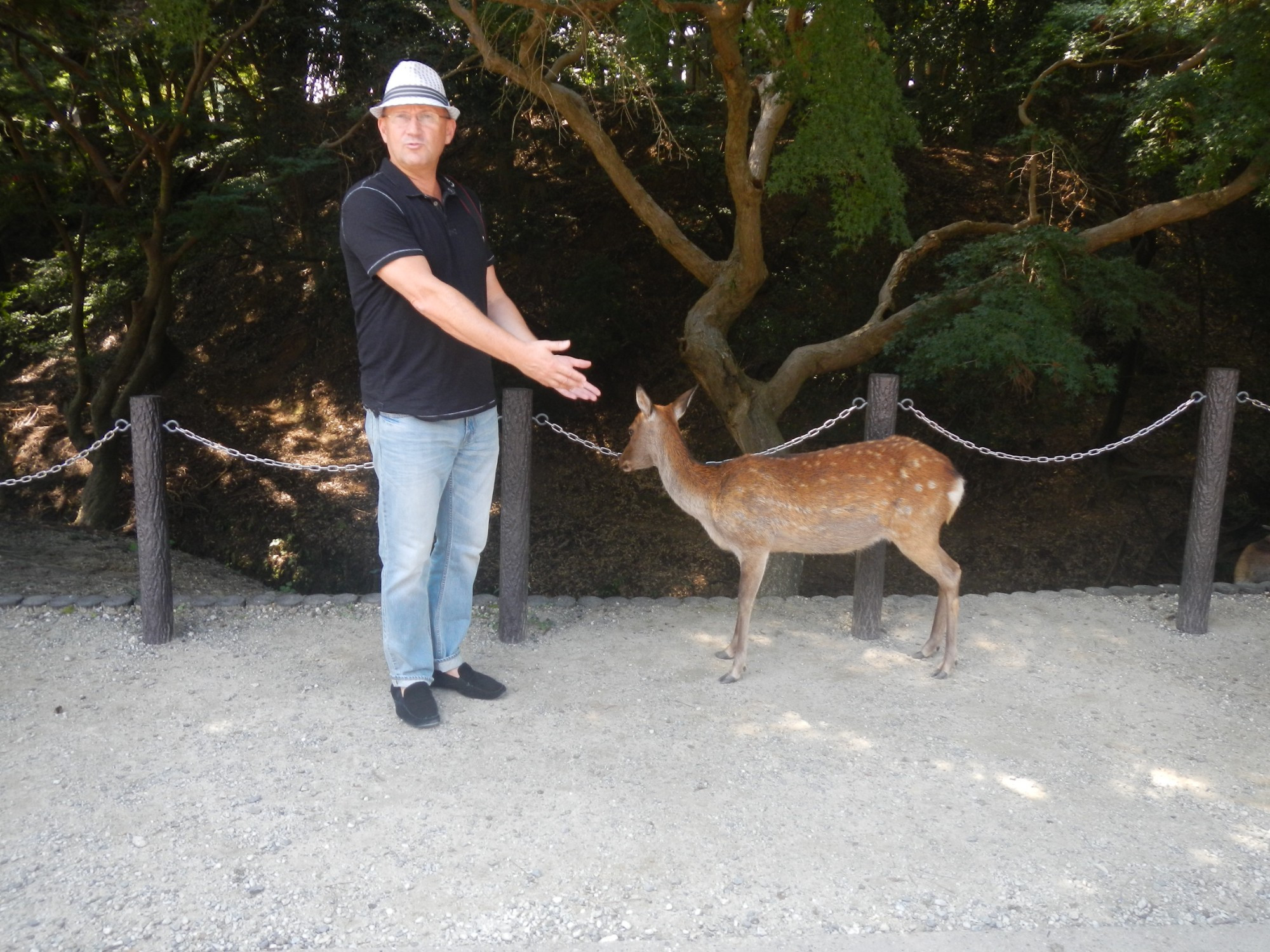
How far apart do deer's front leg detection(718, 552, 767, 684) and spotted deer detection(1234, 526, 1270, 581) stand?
483 cm

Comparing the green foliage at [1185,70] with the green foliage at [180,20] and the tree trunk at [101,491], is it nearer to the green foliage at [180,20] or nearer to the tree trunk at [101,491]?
the green foliage at [180,20]

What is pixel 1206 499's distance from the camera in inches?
219

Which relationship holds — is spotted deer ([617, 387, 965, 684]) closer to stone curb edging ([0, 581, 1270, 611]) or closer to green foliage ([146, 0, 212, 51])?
stone curb edging ([0, 581, 1270, 611])

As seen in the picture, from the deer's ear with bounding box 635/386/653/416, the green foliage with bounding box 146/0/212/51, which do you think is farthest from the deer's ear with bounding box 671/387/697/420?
the green foliage with bounding box 146/0/212/51

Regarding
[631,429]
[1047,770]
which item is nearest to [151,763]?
[631,429]

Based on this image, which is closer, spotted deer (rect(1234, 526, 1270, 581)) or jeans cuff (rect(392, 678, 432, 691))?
jeans cuff (rect(392, 678, 432, 691))

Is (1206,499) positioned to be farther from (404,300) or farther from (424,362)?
(404,300)

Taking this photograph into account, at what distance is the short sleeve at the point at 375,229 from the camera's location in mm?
3580

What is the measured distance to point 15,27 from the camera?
8438 mm

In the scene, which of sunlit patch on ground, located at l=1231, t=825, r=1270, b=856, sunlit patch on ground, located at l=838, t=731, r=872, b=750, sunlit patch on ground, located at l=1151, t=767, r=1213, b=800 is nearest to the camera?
sunlit patch on ground, located at l=1231, t=825, r=1270, b=856

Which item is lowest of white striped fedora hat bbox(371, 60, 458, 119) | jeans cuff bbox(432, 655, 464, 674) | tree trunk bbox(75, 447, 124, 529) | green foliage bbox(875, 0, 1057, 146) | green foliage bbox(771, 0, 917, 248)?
tree trunk bbox(75, 447, 124, 529)

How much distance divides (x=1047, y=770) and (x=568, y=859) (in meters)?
1.95

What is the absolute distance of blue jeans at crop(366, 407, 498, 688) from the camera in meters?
3.92

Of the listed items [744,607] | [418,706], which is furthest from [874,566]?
[418,706]
